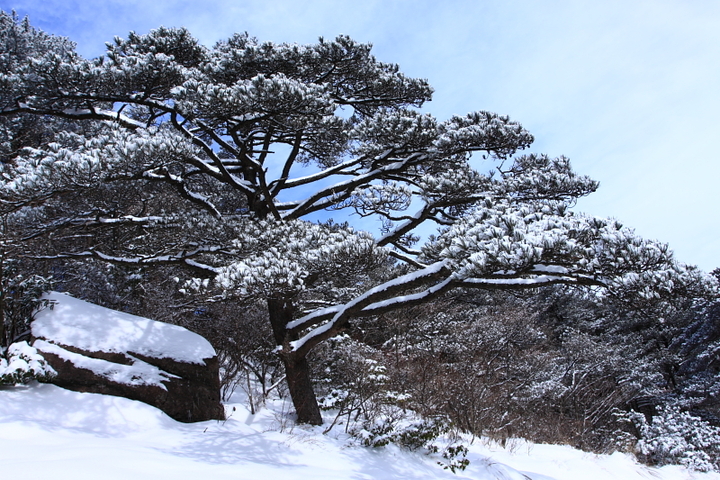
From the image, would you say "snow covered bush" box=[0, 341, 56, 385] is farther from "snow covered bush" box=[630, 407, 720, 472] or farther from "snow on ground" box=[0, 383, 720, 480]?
"snow covered bush" box=[630, 407, 720, 472]

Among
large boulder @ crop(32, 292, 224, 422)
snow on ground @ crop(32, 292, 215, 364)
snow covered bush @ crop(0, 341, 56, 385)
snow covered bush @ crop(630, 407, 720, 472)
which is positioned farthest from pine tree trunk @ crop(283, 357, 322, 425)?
snow covered bush @ crop(630, 407, 720, 472)

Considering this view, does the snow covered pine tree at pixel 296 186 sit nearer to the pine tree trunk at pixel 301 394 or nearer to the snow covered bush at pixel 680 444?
the pine tree trunk at pixel 301 394

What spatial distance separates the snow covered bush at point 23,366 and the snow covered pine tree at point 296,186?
1.57 m

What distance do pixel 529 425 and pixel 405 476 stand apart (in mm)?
6583

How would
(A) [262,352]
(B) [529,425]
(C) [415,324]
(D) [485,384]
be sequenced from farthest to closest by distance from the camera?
(C) [415,324]
(B) [529,425]
(D) [485,384]
(A) [262,352]

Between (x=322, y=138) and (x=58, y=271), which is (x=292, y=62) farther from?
(x=58, y=271)

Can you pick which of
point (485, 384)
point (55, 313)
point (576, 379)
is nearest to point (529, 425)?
point (485, 384)

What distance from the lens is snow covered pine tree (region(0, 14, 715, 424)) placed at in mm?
4238

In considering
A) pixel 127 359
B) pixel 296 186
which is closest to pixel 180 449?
pixel 127 359

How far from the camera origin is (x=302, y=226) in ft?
19.3

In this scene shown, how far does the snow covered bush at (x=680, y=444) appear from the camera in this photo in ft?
36.7

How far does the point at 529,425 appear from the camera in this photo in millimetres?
10297

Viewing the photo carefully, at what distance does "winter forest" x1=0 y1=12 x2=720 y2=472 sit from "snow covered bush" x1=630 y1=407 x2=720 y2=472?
6.6 inches

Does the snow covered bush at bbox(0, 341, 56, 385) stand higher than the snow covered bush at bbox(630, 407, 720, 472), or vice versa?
the snow covered bush at bbox(0, 341, 56, 385)
